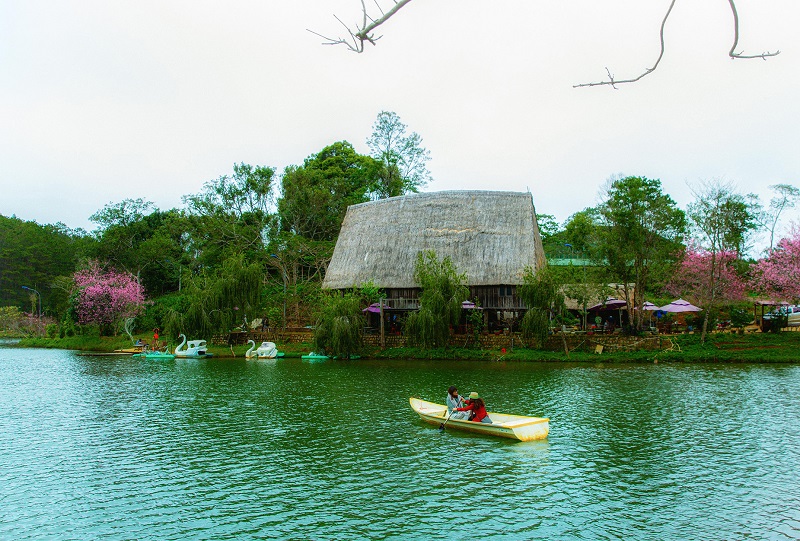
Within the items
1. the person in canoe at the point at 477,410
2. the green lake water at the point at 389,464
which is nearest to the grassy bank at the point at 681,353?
the green lake water at the point at 389,464

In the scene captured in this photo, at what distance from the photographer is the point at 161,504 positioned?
1174 centimetres

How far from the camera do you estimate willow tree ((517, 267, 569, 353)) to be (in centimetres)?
3641

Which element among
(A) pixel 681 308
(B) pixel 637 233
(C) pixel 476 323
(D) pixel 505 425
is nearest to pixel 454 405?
(D) pixel 505 425

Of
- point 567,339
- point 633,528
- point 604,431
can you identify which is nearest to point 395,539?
point 633,528

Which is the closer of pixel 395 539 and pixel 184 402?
pixel 395 539

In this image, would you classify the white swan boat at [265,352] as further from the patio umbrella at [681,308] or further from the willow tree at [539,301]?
the patio umbrella at [681,308]

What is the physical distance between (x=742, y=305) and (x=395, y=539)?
39994 millimetres

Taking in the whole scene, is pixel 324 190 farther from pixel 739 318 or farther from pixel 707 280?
pixel 739 318

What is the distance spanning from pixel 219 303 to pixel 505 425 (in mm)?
28747

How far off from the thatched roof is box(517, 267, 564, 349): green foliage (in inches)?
109

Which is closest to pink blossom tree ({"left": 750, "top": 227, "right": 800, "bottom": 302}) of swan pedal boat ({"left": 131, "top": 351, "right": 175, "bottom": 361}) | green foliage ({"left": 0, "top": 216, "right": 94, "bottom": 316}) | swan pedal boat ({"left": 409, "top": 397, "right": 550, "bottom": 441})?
swan pedal boat ({"left": 409, "top": 397, "right": 550, "bottom": 441})

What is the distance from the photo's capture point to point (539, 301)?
36562mm

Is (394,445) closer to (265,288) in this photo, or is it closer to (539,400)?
(539,400)

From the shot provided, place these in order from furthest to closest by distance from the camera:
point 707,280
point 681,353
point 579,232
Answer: point 579,232
point 707,280
point 681,353
